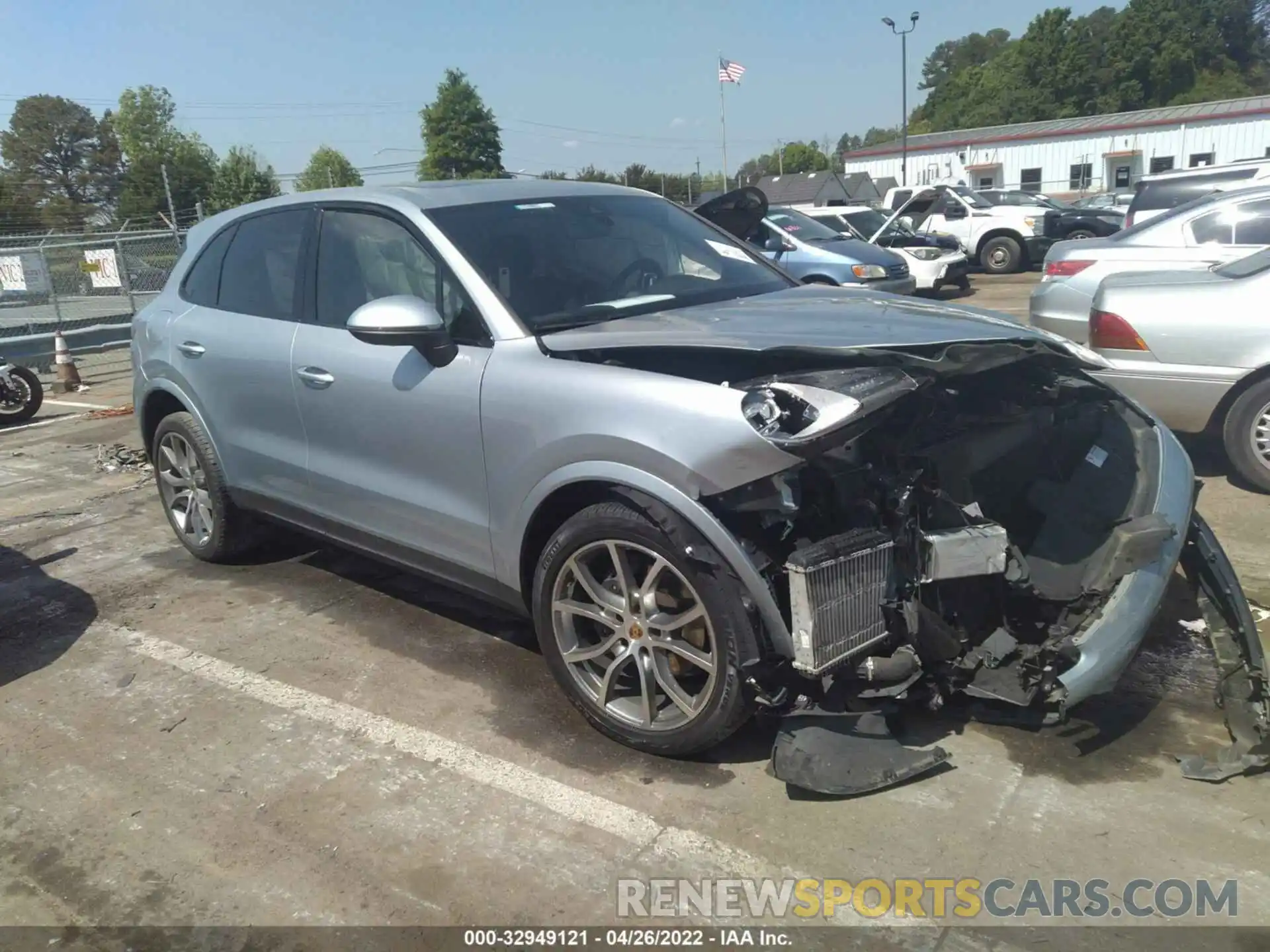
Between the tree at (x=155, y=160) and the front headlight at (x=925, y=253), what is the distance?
164 ft

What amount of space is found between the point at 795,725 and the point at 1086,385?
167 centimetres

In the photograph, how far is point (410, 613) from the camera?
450cm

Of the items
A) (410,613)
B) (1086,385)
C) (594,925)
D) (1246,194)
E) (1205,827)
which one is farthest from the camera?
(1246,194)

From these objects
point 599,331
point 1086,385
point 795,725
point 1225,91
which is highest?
point 1225,91

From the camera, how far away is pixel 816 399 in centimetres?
273

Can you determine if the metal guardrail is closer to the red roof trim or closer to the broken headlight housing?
the broken headlight housing

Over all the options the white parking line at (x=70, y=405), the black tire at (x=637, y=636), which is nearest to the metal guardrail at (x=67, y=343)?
the white parking line at (x=70, y=405)

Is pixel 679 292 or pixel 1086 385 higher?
pixel 679 292

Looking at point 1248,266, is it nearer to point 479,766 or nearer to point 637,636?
point 637,636

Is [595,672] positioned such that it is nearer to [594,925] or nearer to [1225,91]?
[594,925]

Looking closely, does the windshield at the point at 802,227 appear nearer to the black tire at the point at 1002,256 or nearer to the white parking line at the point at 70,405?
the black tire at the point at 1002,256

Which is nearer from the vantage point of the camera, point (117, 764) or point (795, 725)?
point (795, 725)

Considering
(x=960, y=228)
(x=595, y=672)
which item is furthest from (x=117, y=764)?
(x=960, y=228)

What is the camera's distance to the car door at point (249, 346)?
14.1ft
